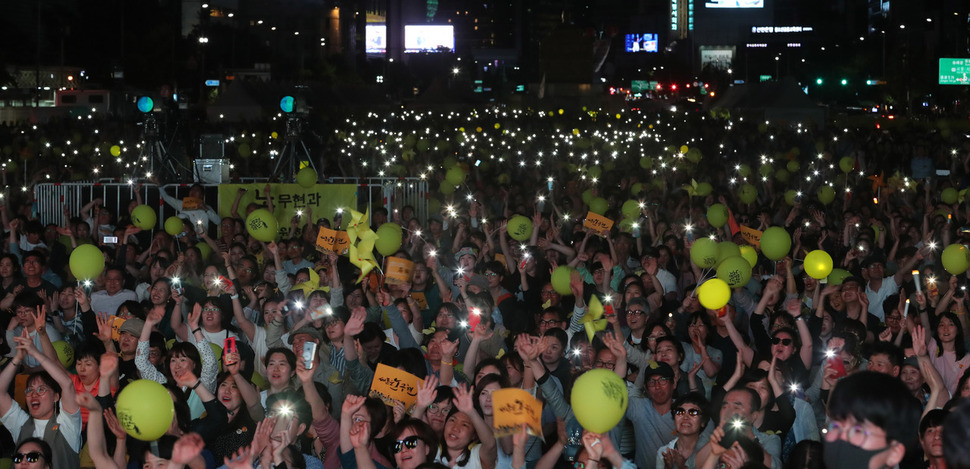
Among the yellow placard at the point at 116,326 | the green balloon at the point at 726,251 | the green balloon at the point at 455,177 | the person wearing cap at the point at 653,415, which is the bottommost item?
the person wearing cap at the point at 653,415

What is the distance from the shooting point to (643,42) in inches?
5812

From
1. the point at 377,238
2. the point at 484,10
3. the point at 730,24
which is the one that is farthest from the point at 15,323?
the point at 484,10

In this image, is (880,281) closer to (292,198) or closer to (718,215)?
Answer: (718,215)

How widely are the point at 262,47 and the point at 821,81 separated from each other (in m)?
43.9

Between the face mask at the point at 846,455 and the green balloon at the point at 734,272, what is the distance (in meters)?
4.84

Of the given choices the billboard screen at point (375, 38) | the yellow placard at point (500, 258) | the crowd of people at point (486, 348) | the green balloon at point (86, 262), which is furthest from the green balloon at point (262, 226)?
the billboard screen at point (375, 38)

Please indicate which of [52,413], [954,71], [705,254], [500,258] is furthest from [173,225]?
[954,71]

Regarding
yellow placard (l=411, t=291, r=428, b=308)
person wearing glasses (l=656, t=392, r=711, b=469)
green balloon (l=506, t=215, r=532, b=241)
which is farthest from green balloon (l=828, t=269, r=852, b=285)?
person wearing glasses (l=656, t=392, r=711, b=469)

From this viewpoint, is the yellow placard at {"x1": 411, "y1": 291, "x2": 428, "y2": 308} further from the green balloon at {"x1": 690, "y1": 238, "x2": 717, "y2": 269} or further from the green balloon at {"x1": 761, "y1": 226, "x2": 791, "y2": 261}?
the green balloon at {"x1": 761, "y1": 226, "x2": 791, "y2": 261}

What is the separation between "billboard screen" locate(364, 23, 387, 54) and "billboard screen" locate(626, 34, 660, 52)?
4038 centimetres

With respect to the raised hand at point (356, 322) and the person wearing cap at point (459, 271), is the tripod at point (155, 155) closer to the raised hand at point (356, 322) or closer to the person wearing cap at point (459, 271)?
the person wearing cap at point (459, 271)

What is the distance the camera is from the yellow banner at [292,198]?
14.0m

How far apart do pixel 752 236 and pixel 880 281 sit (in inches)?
59.7

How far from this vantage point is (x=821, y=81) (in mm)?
77500
